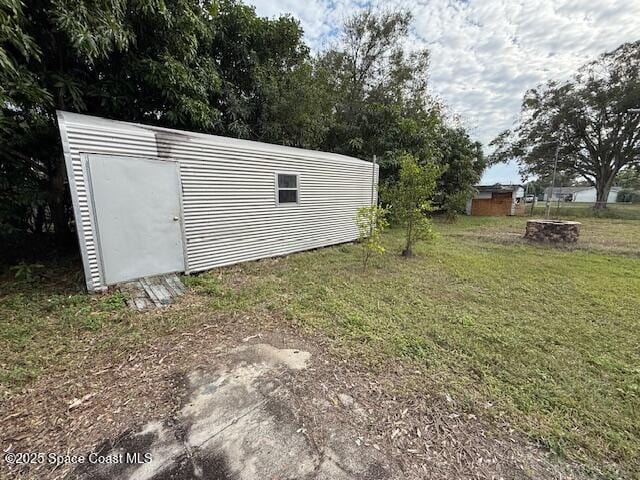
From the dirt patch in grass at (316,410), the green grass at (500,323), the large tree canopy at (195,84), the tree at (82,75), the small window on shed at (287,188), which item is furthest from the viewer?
the small window on shed at (287,188)

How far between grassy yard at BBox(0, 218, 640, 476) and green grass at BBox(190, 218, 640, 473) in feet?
0.04

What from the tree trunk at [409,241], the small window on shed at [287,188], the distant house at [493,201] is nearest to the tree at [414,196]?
the tree trunk at [409,241]

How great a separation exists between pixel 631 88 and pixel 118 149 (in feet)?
76.6

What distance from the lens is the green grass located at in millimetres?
1883

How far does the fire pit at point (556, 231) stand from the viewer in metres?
7.57

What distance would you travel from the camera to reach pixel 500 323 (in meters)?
3.14

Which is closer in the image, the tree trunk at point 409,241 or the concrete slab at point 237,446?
the concrete slab at point 237,446

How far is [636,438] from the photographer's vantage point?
5.54 feet

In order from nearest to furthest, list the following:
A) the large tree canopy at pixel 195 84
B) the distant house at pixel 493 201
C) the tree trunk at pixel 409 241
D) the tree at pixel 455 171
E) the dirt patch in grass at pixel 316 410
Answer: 1. the dirt patch in grass at pixel 316 410
2. the large tree canopy at pixel 195 84
3. the tree trunk at pixel 409 241
4. the tree at pixel 455 171
5. the distant house at pixel 493 201

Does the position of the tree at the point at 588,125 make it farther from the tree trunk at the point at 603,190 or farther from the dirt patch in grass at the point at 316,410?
the dirt patch in grass at the point at 316,410

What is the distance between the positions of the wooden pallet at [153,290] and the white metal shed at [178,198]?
4.6 inches

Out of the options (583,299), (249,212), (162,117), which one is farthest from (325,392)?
(162,117)

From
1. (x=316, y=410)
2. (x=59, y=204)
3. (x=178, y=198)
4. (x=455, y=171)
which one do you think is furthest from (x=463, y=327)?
(x=455, y=171)

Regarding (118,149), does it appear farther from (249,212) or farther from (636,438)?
(636,438)
